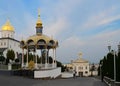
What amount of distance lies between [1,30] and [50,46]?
2468 inches

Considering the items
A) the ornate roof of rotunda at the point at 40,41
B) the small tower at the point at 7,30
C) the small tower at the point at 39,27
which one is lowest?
the ornate roof of rotunda at the point at 40,41

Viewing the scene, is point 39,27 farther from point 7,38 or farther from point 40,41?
point 7,38

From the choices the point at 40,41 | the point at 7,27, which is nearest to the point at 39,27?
the point at 40,41

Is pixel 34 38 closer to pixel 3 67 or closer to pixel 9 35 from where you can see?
pixel 3 67

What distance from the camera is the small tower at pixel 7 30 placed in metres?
109

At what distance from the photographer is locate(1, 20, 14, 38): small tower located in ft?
357

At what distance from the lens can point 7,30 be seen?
10912 cm

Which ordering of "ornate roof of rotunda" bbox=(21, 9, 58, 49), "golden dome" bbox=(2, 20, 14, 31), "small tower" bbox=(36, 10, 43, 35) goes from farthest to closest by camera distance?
"golden dome" bbox=(2, 20, 14, 31) < "small tower" bbox=(36, 10, 43, 35) < "ornate roof of rotunda" bbox=(21, 9, 58, 49)

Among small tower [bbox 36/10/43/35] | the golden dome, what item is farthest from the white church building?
small tower [bbox 36/10/43/35]

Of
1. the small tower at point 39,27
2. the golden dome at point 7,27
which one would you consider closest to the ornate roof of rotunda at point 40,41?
the small tower at point 39,27

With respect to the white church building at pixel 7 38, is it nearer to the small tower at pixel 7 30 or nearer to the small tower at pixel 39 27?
the small tower at pixel 7 30

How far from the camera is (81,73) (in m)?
125

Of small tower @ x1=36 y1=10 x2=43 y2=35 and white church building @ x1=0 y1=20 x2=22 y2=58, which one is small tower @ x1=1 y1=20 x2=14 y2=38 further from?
small tower @ x1=36 y1=10 x2=43 y2=35

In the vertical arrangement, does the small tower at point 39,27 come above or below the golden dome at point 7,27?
below
